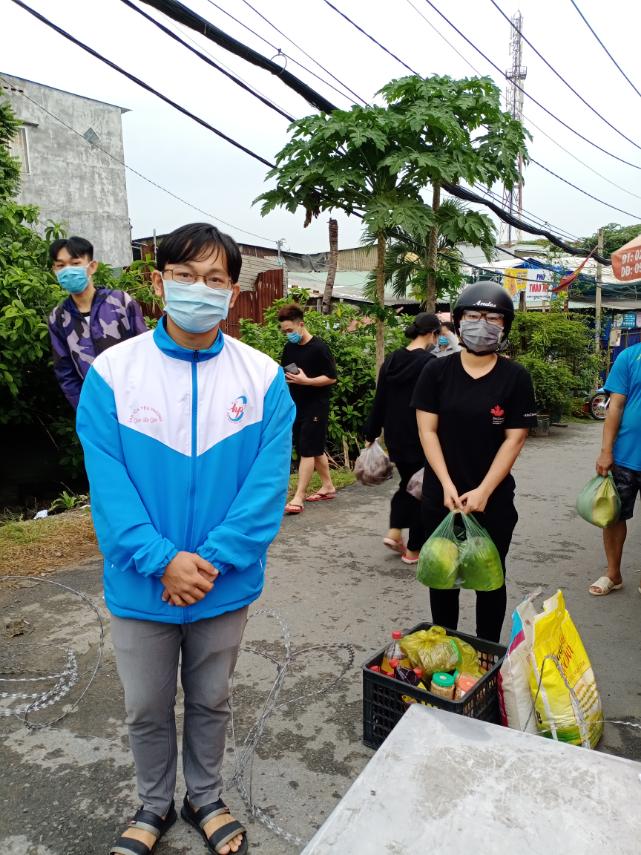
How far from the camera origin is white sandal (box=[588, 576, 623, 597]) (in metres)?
4.13

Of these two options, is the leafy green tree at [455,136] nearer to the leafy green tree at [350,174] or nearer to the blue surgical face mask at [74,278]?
the leafy green tree at [350,174]

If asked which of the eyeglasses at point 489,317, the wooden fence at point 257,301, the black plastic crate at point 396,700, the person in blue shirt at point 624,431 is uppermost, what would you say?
the wooden fence at point 257,301

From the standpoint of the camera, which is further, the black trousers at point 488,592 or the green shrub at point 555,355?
the green shrub at point 555,355

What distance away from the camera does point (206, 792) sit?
2.12 m

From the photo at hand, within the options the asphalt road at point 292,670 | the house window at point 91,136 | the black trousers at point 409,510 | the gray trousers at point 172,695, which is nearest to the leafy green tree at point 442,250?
the black trousers at point 409,510

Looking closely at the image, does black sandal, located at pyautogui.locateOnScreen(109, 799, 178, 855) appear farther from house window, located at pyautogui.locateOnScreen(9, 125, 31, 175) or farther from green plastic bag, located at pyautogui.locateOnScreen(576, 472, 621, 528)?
house window, located at pyautogui.locateOnScreen(9, 125, 31, 175)

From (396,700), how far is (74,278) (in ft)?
10.6

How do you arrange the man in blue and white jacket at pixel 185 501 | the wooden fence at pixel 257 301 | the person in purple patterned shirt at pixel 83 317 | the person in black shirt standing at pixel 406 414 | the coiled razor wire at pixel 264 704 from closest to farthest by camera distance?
the man in blue and white jacket at pixel 185 501 → the coiled razor wire at pixel 264 704 → the person in purple patterned shirt at pixel 83 317 → the person in black shirt standing at pixel 406 414 → the wooden fence at pixel 257 301

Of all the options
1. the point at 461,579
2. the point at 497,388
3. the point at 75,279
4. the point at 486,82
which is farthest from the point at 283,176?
the point at 461,579

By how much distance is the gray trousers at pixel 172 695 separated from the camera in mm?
1944

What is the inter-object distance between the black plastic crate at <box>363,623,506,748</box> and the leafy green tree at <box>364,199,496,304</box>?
15.9 ft

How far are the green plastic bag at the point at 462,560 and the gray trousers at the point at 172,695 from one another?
3.28 feet

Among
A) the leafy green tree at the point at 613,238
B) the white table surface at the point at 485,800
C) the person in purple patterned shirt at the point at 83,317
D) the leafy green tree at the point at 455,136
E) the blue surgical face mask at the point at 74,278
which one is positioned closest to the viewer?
the white table surface at the point at 485,800

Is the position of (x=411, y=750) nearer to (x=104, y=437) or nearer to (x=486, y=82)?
(x=104, y=437)
